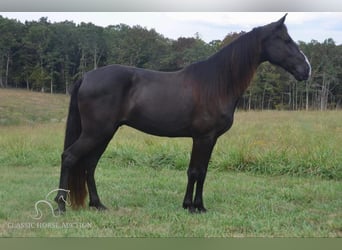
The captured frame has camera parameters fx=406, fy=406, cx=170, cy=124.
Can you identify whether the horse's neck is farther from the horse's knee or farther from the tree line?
the horse's knee

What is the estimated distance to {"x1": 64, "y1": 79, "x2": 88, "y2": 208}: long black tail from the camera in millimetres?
4496

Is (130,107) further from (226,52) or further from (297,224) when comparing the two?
(297,224)

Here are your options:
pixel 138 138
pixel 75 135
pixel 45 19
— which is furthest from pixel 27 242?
pixel 138 138

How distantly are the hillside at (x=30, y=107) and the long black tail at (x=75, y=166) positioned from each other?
0.55 m

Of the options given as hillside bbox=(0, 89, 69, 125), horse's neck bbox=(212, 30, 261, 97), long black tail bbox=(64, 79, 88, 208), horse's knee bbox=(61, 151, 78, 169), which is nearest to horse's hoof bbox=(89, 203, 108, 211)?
long black tail bbox=(64, 79, 88, 208)

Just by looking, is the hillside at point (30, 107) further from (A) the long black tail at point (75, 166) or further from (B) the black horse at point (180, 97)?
(B) the black horse at point (180, 97)

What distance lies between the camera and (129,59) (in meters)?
5.29

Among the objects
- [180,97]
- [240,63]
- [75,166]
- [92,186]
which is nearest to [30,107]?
[75,166]

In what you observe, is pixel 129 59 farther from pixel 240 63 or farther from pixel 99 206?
pixel 99 206

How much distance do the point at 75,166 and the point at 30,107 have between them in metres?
1.22

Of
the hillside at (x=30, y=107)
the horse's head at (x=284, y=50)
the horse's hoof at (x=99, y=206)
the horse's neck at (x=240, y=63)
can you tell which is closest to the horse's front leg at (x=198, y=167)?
the horse's neck at (x=240, y=63)

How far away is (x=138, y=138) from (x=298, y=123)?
8.36ft

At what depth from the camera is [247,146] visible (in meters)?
6.58

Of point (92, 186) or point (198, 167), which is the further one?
point (92, 186)
